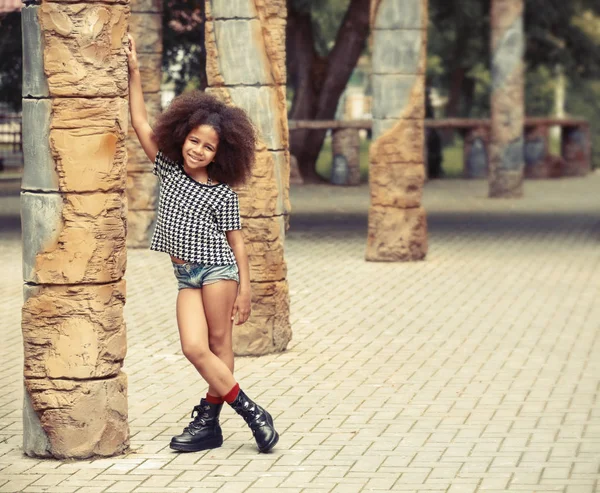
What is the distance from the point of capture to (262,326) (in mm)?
10938

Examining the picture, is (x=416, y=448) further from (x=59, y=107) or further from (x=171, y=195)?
(x=59, y=107)

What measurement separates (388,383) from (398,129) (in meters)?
7.48

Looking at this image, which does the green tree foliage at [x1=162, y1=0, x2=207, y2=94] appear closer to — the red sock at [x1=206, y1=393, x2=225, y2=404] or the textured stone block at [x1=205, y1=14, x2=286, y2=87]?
the textured stone block at [x1=205, y1=14, x2=286, y2=87]

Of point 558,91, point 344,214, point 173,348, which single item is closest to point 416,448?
point 173,348

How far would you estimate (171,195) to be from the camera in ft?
24.9

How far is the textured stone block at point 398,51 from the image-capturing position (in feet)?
55.6

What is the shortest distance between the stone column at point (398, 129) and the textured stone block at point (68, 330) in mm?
9607

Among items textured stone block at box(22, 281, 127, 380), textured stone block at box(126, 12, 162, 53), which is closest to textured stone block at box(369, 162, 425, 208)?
textured stone block at box(126, 12, 162, 53)

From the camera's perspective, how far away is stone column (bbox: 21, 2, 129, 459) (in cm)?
741

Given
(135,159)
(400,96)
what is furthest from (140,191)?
(400,96)

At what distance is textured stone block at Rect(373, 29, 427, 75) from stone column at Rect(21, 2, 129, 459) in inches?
377

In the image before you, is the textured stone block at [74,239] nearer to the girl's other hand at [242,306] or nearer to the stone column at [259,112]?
the girl's other hand at [242,306]

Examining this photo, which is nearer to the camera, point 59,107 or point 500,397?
point 59,107

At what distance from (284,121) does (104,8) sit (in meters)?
3.70
